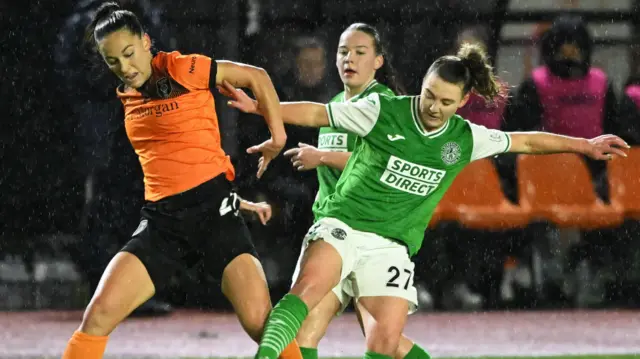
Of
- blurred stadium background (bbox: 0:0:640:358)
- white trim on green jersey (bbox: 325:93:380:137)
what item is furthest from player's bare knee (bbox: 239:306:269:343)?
blurred stadium background (bbox: 0:0:640:358)

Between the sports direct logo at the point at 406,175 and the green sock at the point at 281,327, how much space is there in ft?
2.46

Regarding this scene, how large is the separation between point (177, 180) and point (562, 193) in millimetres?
5057

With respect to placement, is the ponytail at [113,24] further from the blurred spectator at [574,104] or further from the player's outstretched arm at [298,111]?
the blurred spectator at [574,104]

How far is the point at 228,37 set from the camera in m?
9.41

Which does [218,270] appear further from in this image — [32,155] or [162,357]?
[32,155]

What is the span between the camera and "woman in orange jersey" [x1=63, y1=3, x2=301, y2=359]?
502 centimetres

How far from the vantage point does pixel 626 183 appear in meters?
9.73

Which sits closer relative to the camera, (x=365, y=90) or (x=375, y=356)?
(x=375, y=356)

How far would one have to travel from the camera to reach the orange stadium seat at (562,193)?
9492 millimetres

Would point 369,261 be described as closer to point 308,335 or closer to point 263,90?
point 308,335

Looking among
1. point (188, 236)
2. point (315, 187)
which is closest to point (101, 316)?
point (188, 236)

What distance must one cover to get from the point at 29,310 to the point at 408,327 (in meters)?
2.73

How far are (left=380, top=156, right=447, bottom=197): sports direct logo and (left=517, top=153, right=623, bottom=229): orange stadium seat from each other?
410 cm

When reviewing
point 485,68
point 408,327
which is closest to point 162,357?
point 408,327
